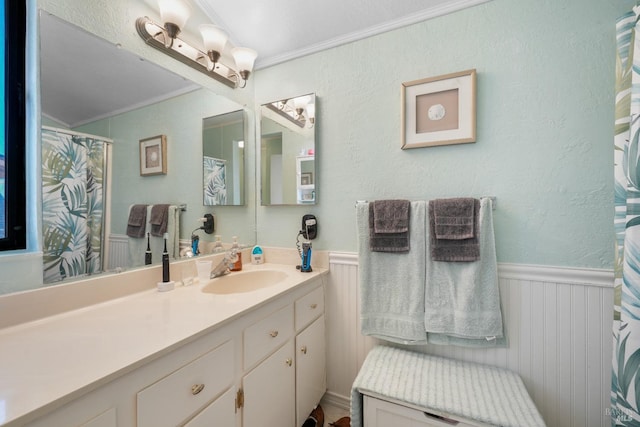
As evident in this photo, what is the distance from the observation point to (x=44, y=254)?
0.89 m

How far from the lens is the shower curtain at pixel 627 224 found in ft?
2.75

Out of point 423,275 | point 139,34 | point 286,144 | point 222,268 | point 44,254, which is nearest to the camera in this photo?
point 44,254

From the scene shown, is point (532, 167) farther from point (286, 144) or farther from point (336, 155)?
point (286, 144)

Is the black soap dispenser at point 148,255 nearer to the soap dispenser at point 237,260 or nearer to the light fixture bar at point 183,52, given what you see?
the soap dispenser at point 237,260

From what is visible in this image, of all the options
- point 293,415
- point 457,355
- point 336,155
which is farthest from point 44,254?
point 457,355

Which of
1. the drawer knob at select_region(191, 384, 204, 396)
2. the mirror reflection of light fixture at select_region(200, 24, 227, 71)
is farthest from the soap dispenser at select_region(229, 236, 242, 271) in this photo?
the mirror reflection of light fixture at select_region(200, 24, 227, 71)

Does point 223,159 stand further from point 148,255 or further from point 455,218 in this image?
point 455,218

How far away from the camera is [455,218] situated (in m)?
1.21

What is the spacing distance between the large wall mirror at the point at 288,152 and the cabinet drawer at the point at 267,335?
718 mm

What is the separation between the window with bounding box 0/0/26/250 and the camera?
82 cm

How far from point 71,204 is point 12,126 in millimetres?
289

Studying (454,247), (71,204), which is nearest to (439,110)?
(454,247)

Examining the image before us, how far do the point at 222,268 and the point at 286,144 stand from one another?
88 centimetres

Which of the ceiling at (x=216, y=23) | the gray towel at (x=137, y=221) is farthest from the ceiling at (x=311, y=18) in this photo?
the gray towel at (x=137, y=221)
